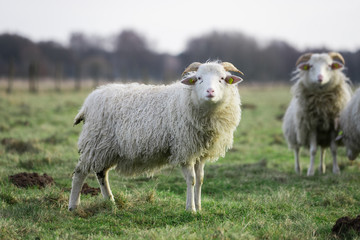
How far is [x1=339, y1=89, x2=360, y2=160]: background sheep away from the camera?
23.7 ft

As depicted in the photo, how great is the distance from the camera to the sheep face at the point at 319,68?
7789 millimetres

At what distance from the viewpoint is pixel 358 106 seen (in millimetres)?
7129

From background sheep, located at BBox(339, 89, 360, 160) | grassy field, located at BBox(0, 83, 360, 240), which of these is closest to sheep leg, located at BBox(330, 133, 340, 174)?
background sheep, located at BBox(339, 89, 360, 160)

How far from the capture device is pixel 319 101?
800 centimetres

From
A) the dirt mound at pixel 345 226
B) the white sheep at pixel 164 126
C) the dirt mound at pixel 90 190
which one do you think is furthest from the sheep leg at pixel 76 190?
the dirt mound at pixel 345 226

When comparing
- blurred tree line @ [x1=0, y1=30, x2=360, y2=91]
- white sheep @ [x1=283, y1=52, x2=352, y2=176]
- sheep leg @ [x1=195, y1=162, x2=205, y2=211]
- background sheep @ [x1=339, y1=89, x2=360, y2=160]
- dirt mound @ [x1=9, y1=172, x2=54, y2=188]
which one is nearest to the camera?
sheep leg @ [x1=195, y1=162, x2=205, y2=211]

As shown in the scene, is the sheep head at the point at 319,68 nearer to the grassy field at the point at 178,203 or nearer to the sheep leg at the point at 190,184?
the grassy field at the point at 178,203

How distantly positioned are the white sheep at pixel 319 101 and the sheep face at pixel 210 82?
11.5ft

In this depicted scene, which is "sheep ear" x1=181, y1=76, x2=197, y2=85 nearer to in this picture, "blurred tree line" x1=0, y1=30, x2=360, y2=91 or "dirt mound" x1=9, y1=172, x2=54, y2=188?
"dirt mound" x1=9, y1=172, x2=54, y2=188

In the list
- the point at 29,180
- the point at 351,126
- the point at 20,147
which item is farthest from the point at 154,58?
the point at 29,180

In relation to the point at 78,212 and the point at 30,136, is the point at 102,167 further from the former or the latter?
the point at 30,136

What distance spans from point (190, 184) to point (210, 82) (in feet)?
4.27

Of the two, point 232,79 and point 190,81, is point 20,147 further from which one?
point 232,79

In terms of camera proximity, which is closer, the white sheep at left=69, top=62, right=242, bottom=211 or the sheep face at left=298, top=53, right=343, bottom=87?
the white sheep at left=69, top=62, right=242, bottom=211
